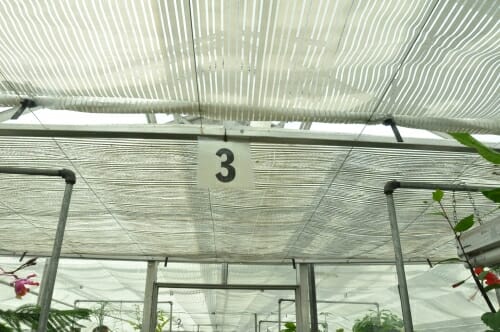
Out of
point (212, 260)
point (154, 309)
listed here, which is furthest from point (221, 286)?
point (154, 309)

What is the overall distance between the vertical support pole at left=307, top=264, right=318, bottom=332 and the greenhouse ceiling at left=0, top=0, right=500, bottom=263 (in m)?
2.44

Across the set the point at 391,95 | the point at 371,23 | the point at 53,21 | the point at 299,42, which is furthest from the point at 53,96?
the point at 391,95

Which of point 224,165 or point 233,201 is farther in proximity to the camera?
point 233,201

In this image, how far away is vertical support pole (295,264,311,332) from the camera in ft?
17.8

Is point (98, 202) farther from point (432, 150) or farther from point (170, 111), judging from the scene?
point (432, 150)

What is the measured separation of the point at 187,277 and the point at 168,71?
5863mm

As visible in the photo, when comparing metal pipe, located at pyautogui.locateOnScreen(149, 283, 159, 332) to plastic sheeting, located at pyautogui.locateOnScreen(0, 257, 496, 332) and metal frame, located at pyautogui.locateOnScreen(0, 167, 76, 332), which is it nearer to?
plastic sheeting, located at pyautogui.locateOnScreen(0, 257, 496, 332)

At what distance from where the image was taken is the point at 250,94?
6.15ft

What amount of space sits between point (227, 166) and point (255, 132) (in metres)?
0.35

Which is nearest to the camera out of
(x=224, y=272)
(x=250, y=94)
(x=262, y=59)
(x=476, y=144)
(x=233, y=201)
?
(x=476, y=144)

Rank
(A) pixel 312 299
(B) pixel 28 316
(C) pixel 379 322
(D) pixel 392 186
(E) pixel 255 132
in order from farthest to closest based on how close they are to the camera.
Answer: (A) pixel 312 299, (C) pixel 379 322, (E) pixel 255 132, (D) pixel 392 186, (B) pixel 28 316

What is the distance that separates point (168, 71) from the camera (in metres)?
1.73

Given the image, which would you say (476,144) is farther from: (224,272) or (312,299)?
(224,272)

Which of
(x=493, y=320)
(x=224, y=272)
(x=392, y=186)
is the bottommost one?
(x=493, y=320)
